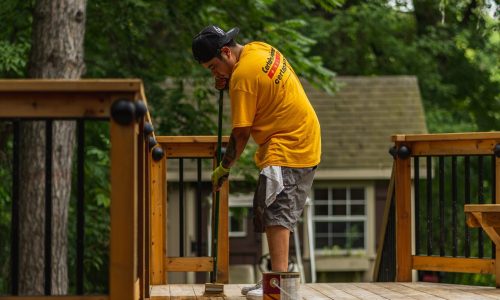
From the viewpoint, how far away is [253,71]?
209 inches

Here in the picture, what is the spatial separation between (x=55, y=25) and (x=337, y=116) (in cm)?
1018

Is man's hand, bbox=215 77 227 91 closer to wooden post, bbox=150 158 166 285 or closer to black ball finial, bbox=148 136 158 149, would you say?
black ball finial, bbox=148 136 158 149

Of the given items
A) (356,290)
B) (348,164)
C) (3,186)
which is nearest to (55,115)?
(356,290)

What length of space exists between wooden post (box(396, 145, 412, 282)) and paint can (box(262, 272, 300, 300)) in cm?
236

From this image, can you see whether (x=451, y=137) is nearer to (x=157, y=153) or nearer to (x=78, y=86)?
(x=157, y=153)

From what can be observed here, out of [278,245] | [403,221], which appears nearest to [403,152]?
[403,221]

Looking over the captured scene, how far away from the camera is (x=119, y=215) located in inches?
162

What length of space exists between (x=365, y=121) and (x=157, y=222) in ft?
44.3

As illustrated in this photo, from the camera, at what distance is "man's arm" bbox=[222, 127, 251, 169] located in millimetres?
5375

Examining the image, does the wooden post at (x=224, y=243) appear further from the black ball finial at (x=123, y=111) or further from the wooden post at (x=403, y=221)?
the black ball finial at (x=123, y=111)

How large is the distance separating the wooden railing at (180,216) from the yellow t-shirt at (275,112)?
1644 mm

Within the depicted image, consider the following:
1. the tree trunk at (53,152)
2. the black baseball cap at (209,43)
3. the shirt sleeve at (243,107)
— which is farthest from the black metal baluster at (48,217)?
the tree trunk at (53,152)

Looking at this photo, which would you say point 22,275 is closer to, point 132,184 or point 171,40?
point 171,40

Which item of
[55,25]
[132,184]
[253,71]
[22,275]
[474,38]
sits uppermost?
[474,38]
